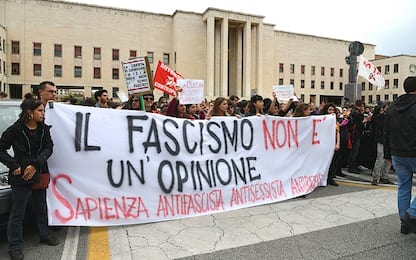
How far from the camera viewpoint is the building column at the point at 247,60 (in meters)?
61.6

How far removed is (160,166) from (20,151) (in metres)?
1.70

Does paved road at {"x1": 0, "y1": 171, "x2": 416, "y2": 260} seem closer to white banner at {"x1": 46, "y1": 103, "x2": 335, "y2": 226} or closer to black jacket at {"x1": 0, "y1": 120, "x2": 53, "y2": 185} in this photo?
white banner at {"x1": 46, "y1": 103, "x2": 335, "y2": 226}

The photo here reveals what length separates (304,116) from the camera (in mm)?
6305

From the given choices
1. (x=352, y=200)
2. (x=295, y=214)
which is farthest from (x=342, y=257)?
(x=352, y=200)

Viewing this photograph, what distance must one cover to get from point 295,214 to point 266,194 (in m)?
0.66

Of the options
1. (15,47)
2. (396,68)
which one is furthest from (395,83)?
(15,47)

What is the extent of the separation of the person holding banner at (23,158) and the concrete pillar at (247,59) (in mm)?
59238

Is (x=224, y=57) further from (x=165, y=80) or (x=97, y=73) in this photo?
(x=165, y=80)

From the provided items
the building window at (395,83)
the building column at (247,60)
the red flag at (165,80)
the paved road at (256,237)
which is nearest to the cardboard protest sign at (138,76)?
the red flag at (165,80)

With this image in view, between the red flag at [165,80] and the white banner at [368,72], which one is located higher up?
the white banner at [368,72]

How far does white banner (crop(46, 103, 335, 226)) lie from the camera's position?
13.2 feet

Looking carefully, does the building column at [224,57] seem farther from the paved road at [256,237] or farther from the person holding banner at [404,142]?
the person holding banner at [404,142]

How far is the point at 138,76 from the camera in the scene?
5086 mm

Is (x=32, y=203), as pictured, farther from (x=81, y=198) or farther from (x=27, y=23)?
(x=27, y=23)
